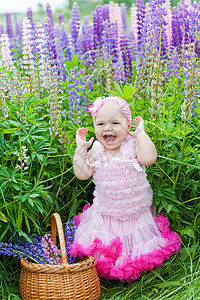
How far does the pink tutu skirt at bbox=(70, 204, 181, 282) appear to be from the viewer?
247 centimetres

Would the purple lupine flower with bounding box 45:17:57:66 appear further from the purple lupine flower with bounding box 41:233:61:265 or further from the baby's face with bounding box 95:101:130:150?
the purple lupine flower with bounding box 41:233:61:265

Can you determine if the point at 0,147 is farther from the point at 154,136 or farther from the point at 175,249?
the point at 175,249

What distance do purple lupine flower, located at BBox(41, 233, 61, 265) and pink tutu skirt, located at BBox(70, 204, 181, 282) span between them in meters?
0.12

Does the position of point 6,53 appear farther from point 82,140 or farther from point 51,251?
point 51,251

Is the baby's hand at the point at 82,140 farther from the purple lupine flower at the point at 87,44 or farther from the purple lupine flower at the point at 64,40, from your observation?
the purple lupine flower at the point at 64,40

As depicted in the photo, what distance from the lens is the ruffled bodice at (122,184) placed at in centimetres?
249

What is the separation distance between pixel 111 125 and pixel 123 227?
0.66 m

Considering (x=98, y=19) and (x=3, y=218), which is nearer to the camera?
(x=3, y=218)

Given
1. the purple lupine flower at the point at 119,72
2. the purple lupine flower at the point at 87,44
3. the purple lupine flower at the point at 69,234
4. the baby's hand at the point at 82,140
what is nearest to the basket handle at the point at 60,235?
the purple lupine flower at the point at 69,234

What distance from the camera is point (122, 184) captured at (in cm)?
248

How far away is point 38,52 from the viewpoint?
314cm

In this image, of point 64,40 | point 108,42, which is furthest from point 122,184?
point 64,40

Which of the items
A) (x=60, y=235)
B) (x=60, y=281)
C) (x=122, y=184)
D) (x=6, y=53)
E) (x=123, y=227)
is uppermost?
(x=6, y=53)

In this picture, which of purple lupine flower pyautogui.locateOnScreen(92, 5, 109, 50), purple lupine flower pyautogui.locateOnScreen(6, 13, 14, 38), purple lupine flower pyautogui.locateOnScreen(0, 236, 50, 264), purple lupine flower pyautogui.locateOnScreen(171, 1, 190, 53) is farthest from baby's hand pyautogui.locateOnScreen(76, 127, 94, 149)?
purple lupine flower pyautogui.locateOnScreen(6, 13, 14, 38)
